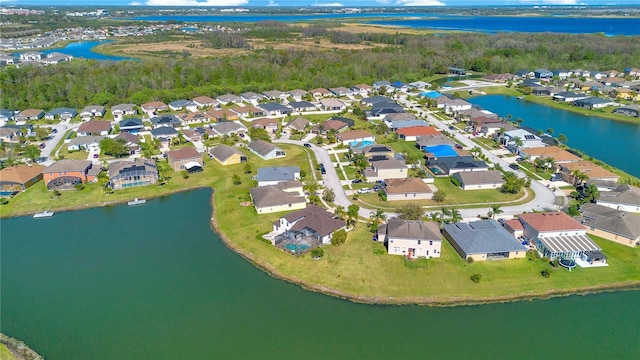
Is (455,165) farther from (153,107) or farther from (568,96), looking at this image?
(153,107)

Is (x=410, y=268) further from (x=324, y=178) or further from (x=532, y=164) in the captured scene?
(x=532, y=164)

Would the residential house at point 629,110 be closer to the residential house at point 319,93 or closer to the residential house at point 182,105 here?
the residential house at point 319,93

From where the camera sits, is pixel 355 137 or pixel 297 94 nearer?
pixel 355 137

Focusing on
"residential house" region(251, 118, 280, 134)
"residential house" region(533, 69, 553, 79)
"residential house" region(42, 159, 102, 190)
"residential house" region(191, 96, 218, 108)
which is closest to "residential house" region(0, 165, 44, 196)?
"residential house" region(42, 159, 102, 190)

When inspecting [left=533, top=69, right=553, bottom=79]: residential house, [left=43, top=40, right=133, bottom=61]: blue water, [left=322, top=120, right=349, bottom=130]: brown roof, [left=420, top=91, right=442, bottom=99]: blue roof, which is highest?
[left=43, top=40, right=133, bottom=61]: blue water

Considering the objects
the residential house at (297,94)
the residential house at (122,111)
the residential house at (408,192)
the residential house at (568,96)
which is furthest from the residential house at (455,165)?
the residential house at (122,111)

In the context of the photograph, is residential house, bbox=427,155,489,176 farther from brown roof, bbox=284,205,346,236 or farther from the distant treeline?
the distant treeline

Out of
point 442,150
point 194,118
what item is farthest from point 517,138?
point 194,118

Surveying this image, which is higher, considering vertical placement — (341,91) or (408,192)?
(341,91)
